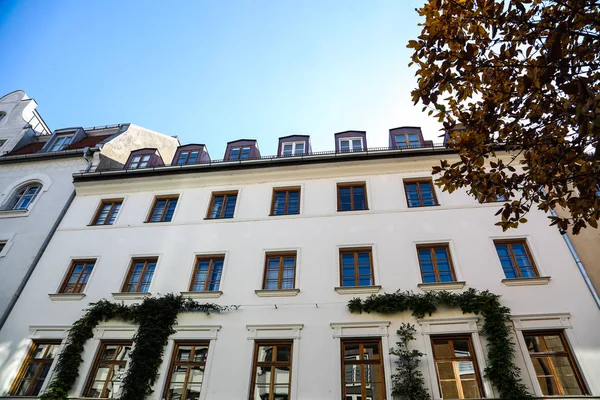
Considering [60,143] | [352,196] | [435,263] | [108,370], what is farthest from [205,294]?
[60,143]

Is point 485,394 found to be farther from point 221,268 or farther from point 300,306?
point 221,268

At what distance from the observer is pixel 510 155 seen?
13859 millimetres

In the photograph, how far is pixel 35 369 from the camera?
11484 mm

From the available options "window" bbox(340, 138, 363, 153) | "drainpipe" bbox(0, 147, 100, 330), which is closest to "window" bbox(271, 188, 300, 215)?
"window" bbox(340, 138, 363, 153)

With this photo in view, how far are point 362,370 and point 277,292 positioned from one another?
330 cm

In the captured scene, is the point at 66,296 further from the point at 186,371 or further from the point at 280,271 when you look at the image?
the point at 280,271

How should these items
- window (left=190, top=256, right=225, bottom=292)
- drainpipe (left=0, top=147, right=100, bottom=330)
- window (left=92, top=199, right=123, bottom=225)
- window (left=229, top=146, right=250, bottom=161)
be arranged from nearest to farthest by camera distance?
window (left=190, top=256, right=225, bottom=292)
drainpipe (left=0, top=147, right=100, bottom=330)
window (left=92, top=199, right=123, bottom=225)
window (left=229, top=146, right=250, bottom=161)

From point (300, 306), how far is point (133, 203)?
27.8 feet

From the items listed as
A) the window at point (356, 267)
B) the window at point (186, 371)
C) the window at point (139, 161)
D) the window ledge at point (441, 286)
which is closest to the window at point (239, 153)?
the window at point (139, 161)

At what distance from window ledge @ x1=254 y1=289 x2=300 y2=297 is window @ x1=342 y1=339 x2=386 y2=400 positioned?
206 centimetres

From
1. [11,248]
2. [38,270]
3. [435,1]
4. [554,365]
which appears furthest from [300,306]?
[11,248]

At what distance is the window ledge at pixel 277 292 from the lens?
11695 millimetres

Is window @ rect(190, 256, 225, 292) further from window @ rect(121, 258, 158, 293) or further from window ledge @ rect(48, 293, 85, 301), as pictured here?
window ledge @ rect(48, 293, 85, 301)

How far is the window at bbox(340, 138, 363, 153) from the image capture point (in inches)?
630
